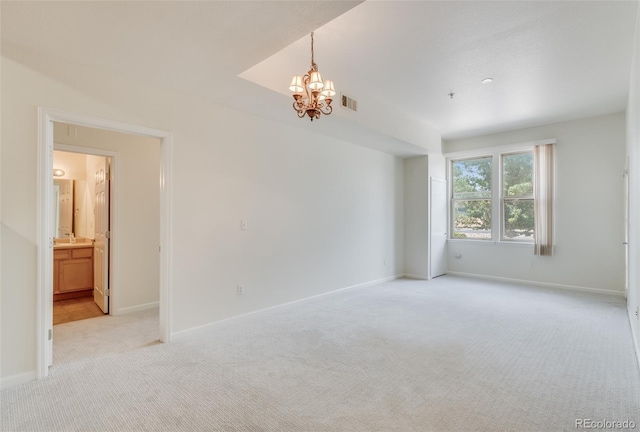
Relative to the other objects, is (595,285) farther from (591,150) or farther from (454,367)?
(454,367)

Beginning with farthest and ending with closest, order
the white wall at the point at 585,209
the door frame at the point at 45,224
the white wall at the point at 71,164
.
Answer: the white wall at the point at 71,164 → the white wall at the point at 585,209 → the door frame at the point at 45,224

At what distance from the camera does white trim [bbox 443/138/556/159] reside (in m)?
6.21

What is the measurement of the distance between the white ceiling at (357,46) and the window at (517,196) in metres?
1.69

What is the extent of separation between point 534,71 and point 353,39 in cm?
243

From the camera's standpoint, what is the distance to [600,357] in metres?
3.08

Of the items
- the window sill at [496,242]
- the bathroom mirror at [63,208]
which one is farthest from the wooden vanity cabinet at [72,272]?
the window sill at [496,242]

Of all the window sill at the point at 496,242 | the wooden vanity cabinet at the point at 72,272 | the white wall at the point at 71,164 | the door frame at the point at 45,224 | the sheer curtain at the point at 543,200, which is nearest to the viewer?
the door frame at the point at 45,224

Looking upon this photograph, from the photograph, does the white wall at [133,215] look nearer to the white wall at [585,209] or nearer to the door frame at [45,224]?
the door frame at [45,224]

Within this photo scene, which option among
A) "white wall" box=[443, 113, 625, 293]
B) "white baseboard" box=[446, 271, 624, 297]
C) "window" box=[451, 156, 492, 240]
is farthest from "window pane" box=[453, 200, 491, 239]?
"white baseboard" box=[446, 271, 624, 297]

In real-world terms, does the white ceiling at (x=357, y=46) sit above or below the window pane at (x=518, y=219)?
above

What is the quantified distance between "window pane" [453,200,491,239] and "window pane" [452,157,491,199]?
19cm

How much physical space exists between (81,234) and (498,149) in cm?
842

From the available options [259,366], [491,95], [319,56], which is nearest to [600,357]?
[259,366]

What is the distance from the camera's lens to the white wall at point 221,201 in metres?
2.63
